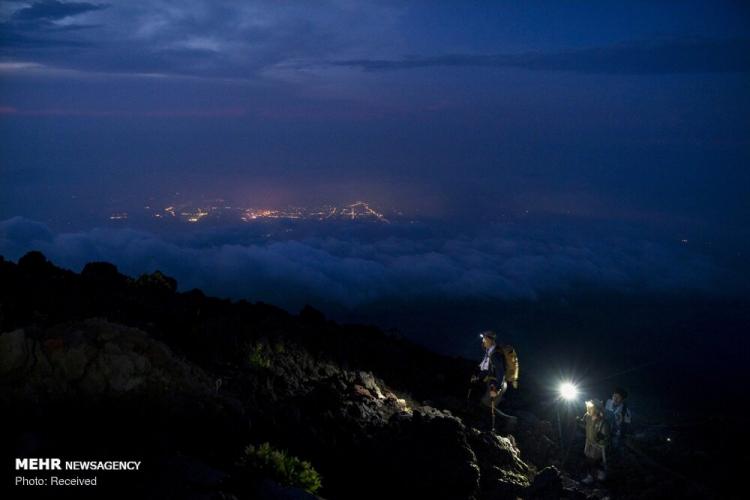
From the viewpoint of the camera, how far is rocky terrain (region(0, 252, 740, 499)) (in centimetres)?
643

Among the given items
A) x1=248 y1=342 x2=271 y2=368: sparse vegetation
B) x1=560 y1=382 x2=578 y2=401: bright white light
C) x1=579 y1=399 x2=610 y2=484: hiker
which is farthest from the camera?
x1=560 y1=382 x2=578 y2=401: bright white light

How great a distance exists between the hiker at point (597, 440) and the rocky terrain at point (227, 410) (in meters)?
0.61

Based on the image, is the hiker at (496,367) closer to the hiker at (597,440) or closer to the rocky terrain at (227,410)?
the rocky terrain at (227,410)

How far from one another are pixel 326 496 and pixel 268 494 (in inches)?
87.9

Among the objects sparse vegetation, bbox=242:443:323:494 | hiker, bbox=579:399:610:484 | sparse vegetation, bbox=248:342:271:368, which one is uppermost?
sparse vegetation, bbox=248:342:271:368

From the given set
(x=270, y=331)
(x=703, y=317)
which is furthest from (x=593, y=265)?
(x=270, y=331)

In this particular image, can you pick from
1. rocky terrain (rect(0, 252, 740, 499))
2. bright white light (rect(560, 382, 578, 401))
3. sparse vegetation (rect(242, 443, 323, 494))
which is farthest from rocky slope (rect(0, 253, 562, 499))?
bright white light (rect(560, 382, 578, 401))

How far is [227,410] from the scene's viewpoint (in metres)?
8.48

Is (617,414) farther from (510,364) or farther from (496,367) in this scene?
(496,367)

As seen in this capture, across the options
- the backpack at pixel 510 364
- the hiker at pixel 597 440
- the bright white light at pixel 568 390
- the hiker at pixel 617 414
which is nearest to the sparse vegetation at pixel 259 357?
the backpack at pixel 510 364

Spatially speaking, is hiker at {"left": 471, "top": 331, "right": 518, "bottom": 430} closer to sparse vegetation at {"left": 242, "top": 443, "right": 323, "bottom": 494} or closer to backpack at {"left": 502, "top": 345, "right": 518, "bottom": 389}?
backpack at {"left": 502, "top": 345, "right": 518, "bottom": 389}

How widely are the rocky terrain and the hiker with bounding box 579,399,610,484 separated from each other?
608 mm

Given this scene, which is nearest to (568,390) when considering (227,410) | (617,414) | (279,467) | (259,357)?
(617,414)

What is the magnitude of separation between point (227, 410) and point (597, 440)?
849 centimetres
